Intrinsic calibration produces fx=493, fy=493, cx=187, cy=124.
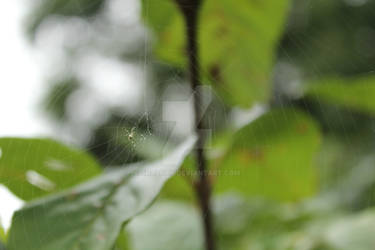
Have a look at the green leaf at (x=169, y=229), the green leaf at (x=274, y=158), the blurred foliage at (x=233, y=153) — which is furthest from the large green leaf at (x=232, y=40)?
the green leaf at (x=169, y=229)

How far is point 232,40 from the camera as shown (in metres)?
0.77

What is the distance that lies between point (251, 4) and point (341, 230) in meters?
0.37

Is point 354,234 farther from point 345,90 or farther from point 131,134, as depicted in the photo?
point 131,134

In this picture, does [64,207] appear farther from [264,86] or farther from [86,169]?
[264,86]

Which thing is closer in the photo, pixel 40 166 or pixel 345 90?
pixel 40 166

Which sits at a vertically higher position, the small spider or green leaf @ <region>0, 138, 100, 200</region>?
the small spider

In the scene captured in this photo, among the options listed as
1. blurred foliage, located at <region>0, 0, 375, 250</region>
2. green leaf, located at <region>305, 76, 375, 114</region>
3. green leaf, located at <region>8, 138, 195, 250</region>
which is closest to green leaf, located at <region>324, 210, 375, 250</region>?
blurred foliage, located at <region>0, 0, 375, 250</region>

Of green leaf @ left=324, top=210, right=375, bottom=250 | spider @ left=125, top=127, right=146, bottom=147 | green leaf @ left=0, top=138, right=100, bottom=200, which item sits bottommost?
green leaf @ left=324, top=210, right=375, bottom=250

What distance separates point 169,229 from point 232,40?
317 millimetres

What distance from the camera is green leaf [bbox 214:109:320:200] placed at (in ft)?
2.33

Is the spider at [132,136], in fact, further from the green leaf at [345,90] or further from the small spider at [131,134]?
the green leaf at [345,90]

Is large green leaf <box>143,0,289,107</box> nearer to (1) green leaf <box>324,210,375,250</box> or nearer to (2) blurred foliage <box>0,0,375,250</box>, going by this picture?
(2) blurred foliage <box>0,0,375,250</box>

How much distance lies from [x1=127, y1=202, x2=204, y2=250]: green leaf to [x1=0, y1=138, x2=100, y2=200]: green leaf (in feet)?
0.57

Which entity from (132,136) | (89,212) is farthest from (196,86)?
(132,136)
